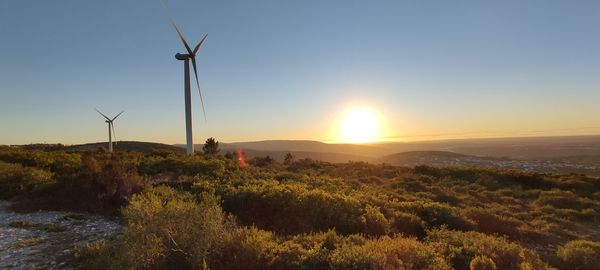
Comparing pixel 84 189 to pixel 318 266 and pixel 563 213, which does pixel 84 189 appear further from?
pixel 563 213

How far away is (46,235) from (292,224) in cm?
683

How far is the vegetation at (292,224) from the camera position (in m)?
8.02

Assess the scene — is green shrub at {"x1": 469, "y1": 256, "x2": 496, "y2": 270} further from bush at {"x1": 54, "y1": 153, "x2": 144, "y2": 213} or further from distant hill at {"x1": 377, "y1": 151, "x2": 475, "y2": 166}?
distant hill at {"x1": 377, "y1": 151, "x2": 475, "y2": 166}

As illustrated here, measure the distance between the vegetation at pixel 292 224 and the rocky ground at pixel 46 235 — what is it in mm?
427

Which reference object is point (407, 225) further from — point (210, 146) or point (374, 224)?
point (210, 146)

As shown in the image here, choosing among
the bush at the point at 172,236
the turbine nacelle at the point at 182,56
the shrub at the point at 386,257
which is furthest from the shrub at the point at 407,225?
the turbine nacelle at the point at 182,56

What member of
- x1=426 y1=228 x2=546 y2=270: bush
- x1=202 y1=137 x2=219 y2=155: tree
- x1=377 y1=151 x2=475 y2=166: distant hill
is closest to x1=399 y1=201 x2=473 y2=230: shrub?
x1=426 y1=228 x2=546 y2=270: bush

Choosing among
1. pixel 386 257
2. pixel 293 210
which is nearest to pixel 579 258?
pixel 386 257

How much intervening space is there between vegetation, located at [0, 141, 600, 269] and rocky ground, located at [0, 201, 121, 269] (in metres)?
0.43

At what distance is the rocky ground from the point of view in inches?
338

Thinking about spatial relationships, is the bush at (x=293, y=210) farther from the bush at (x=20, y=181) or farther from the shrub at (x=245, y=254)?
the bush at (x=20, y=181)

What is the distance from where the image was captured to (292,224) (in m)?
12.6

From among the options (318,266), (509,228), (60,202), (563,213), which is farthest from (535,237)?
(60,202)

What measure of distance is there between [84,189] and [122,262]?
33.1 ft
